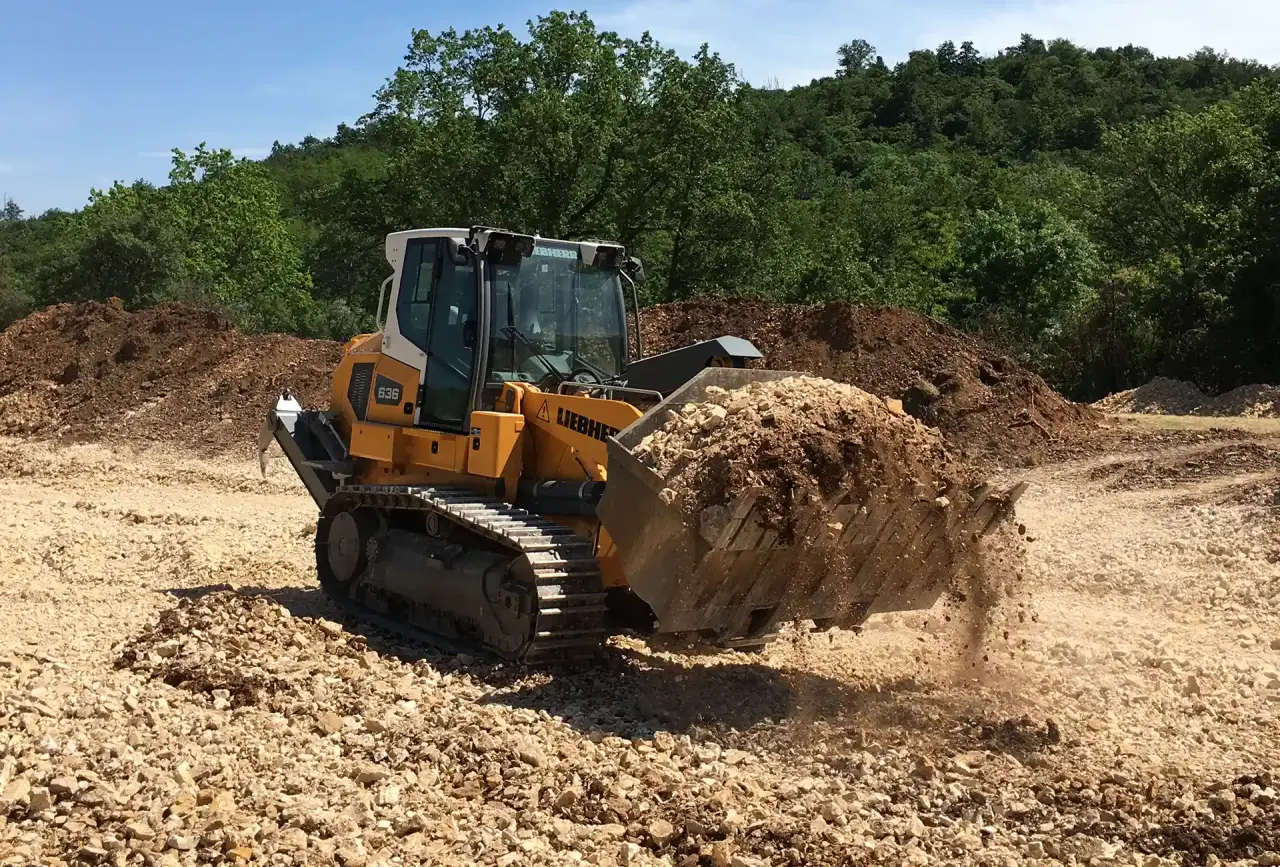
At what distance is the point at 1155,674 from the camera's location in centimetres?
771

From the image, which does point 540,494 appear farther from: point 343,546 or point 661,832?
point 661,832

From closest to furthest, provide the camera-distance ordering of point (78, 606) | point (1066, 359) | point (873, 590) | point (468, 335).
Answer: point (873, 590) < point (468, 335) < point (78, 606) < point (1066, 359)

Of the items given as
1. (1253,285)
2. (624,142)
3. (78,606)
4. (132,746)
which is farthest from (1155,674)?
(624,142)

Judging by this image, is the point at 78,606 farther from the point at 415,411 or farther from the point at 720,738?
the point at 720,738

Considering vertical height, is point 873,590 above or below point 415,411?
below

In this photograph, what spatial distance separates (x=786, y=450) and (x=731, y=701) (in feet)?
4.85

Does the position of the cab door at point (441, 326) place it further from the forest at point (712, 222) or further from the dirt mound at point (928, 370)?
the forest at point (712, 222)

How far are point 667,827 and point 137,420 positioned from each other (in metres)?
19.3

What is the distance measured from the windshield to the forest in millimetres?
15473

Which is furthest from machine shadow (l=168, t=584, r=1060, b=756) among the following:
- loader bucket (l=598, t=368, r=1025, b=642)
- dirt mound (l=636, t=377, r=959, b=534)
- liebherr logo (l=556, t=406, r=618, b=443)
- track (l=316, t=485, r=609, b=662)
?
liebherr logo (l=556, t=406, r=618, b=443)

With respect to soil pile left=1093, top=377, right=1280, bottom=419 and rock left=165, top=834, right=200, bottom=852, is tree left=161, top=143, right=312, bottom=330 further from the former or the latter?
rock left=165, top=834, right=200, bottom=852

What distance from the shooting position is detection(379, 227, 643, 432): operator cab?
8.27 m

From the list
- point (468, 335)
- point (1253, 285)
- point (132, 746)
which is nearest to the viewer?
point (132, 746)

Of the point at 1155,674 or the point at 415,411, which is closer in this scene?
the point at 1155,674
